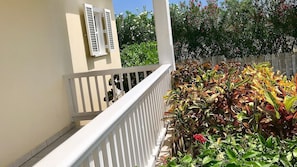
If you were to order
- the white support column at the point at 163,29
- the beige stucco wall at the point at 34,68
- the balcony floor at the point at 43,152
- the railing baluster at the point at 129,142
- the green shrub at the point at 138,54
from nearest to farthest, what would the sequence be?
the railing baluster at the point at 129,142
the beige stucco wall at the point at 34,68
the balcony floor at the point at 43,152
the white support column at the point at 163,29
the green shrub at the point at 138,54

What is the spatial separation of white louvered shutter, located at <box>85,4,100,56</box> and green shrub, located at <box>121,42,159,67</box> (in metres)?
4.29

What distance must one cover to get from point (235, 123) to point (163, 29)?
3.07 meters

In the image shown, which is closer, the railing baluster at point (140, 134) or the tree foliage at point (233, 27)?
the railing baluster at point (140, 134)

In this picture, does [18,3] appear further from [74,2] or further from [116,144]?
[116,144]

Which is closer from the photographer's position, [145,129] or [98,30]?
[145,129]

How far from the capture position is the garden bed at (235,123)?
1.66 meters

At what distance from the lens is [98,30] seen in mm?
7637

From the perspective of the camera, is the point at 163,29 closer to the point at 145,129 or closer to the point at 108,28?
the point at 145,129

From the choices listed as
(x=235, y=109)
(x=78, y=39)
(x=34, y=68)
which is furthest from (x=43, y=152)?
(x=235, y=109)

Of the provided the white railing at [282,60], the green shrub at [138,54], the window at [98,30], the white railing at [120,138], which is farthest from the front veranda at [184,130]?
the green shrub at [138,54]

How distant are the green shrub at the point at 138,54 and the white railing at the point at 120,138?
7.40 meters

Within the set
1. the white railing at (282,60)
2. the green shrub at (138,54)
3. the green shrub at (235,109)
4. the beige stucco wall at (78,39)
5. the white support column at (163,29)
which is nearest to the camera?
the green shrub at (235,109)

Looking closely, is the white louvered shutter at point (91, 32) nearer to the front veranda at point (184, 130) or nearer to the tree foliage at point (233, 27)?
the tree foliage at point (233, 27)

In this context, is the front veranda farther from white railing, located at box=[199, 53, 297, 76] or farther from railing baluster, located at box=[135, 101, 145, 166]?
white railing, located at box=[199, 53, 297, 76]
